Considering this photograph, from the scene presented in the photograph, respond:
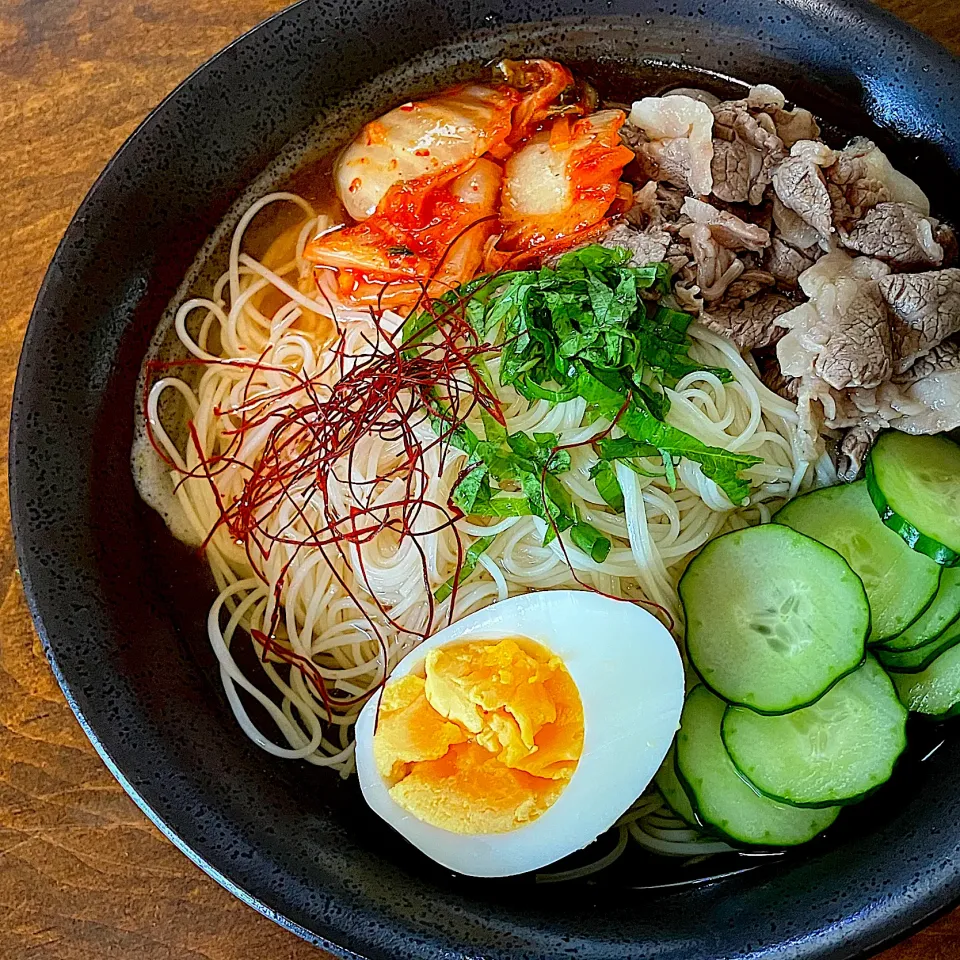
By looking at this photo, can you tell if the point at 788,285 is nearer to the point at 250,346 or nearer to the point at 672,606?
the point at 672,606

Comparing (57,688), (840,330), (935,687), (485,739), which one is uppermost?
(840,330)

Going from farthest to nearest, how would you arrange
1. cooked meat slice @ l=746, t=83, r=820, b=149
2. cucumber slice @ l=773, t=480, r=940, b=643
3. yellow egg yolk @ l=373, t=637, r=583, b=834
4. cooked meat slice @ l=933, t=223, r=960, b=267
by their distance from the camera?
cooked meat slice @ l=746, t=83, r=820, b=149, cooked meat slice @ l=933, t=223, r=960, b=267, cucumber slice @ l=773, t=480, r=940, b=643, yellow egg yolk @ l=373, t=637, r=583, b=834

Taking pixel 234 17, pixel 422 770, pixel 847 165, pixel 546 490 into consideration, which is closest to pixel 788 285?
pixel 847 165

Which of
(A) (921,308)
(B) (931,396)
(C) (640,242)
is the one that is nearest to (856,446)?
(B) (931,396)

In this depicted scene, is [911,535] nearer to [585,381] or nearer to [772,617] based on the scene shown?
[772,617]

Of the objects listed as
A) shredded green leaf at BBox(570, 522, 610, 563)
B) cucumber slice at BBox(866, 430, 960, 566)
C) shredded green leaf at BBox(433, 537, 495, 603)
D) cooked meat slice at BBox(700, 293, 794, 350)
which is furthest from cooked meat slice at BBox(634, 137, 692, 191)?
shredded green leaf at BBox(433, 537, 495, 603)

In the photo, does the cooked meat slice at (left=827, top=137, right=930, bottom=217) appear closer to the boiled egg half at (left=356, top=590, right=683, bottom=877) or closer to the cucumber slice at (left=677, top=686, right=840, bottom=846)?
the boiled egg half at (left=356, top=590, right=683, bottom=877)

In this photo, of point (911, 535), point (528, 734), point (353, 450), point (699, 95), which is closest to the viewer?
point (528, 734)
